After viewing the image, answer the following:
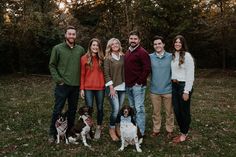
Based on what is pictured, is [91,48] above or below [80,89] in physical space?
above

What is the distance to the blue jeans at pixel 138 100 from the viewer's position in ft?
34.1

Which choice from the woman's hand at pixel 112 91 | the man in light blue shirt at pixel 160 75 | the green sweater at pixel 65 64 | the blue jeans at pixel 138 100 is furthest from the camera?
the man in light blue shirt at pixel 160 75

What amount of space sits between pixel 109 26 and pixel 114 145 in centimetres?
3178

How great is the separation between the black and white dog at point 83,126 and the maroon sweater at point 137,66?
55.3 inches

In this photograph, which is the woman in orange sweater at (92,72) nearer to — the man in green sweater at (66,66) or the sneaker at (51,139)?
the man in green sweater at (66,66)

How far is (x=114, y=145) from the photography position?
33.8 ft

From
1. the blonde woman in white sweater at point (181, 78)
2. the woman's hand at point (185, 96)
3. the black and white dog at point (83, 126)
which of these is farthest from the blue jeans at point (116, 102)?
the woman's hand at point (185, 96)

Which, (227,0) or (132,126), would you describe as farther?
(227,0)

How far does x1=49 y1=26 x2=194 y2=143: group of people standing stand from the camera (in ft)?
33.3

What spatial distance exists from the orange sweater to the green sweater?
5.7 inches

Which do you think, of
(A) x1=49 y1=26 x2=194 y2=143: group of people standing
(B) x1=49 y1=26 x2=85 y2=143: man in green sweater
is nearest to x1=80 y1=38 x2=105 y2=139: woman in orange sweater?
(A) x1=49 y1=26 x2=194 y2=143: group of people standing

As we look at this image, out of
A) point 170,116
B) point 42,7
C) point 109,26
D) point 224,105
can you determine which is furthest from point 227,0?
point 170,116

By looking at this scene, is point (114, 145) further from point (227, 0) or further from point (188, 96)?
point (227, 0)

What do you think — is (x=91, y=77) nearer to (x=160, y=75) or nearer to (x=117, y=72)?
(x=117, y=72)
